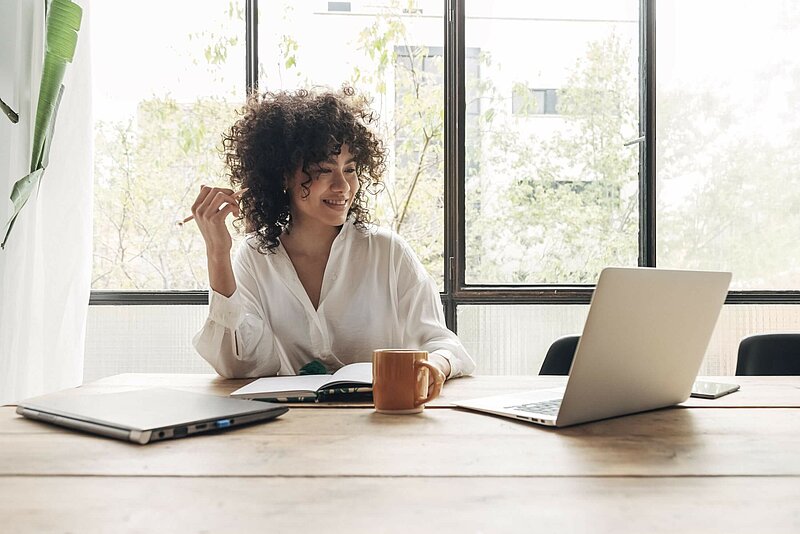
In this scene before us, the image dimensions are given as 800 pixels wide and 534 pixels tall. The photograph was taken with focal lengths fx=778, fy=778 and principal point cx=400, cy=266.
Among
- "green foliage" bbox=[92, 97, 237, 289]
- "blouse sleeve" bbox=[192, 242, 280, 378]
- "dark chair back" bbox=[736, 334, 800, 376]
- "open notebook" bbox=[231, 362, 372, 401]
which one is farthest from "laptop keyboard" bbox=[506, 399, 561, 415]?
"green foliage" bbox=[92, 97, 237, 289]

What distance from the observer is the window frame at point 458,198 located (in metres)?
2.98

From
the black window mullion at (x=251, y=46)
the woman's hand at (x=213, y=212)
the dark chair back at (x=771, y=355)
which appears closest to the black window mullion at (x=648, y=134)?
the dark chair back at (x=771, y=355)

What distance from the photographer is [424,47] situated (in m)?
3.04

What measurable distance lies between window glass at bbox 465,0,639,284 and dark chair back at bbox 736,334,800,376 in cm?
89

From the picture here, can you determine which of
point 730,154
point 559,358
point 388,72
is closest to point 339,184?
point 559,358

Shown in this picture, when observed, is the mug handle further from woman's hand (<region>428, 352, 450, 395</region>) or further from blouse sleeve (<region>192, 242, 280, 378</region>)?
blouse sleeve (<region>192, 242, 280, 378</region>)

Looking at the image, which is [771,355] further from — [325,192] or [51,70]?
[51,70]

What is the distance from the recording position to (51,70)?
238 cm

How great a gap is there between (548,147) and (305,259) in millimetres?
1317

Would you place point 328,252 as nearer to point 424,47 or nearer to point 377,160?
point 377,160

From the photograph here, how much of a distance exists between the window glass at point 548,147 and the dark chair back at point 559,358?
85cm

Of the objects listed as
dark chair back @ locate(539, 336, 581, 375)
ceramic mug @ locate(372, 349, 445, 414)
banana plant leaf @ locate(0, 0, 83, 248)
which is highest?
banana plant leaf @ locate(0, 0, 83, 248)

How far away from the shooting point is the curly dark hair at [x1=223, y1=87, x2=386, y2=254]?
7.11 ft

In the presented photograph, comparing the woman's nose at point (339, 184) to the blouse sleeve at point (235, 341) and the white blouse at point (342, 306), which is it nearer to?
the white blouse at point (342, 306)
